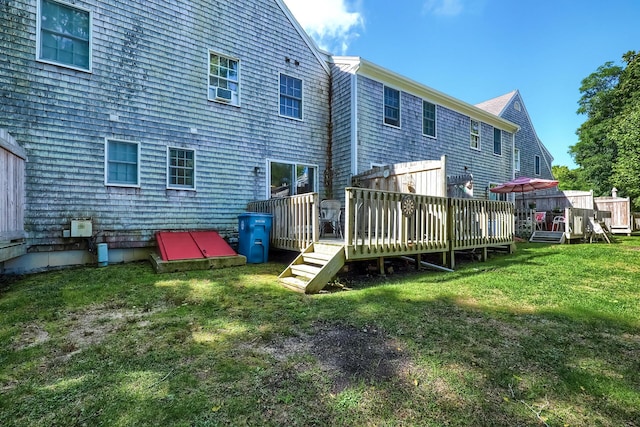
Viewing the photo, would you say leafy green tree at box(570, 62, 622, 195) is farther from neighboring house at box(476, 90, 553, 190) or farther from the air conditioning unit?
the air conditioning unit

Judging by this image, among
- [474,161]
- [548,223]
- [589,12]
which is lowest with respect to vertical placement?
[548,223]

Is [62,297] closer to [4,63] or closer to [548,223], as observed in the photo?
[4,63]

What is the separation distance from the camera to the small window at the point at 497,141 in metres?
15.8

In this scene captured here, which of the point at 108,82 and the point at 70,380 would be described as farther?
the point at 108,82

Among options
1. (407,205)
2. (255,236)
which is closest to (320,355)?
(407,205)

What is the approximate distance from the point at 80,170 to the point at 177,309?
16.8ft

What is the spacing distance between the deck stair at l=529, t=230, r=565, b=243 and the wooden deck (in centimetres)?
477

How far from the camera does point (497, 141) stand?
1595cm

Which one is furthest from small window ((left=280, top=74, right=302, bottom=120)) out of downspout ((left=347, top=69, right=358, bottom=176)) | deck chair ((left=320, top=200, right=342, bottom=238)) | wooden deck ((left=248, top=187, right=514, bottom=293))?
deck chair ((left=320, top=200, right=342, bottom=238))

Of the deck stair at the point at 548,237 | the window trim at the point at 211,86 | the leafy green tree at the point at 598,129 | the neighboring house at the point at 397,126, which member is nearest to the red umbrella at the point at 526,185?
the neighboring house at the point at 397,126

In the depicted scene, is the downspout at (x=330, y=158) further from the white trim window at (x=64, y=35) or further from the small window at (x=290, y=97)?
the white trim window at (x=64, y=35)

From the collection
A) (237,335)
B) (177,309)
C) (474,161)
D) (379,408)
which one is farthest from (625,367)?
(474,161)

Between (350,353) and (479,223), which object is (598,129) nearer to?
(479,223)

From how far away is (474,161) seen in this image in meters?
14.5
